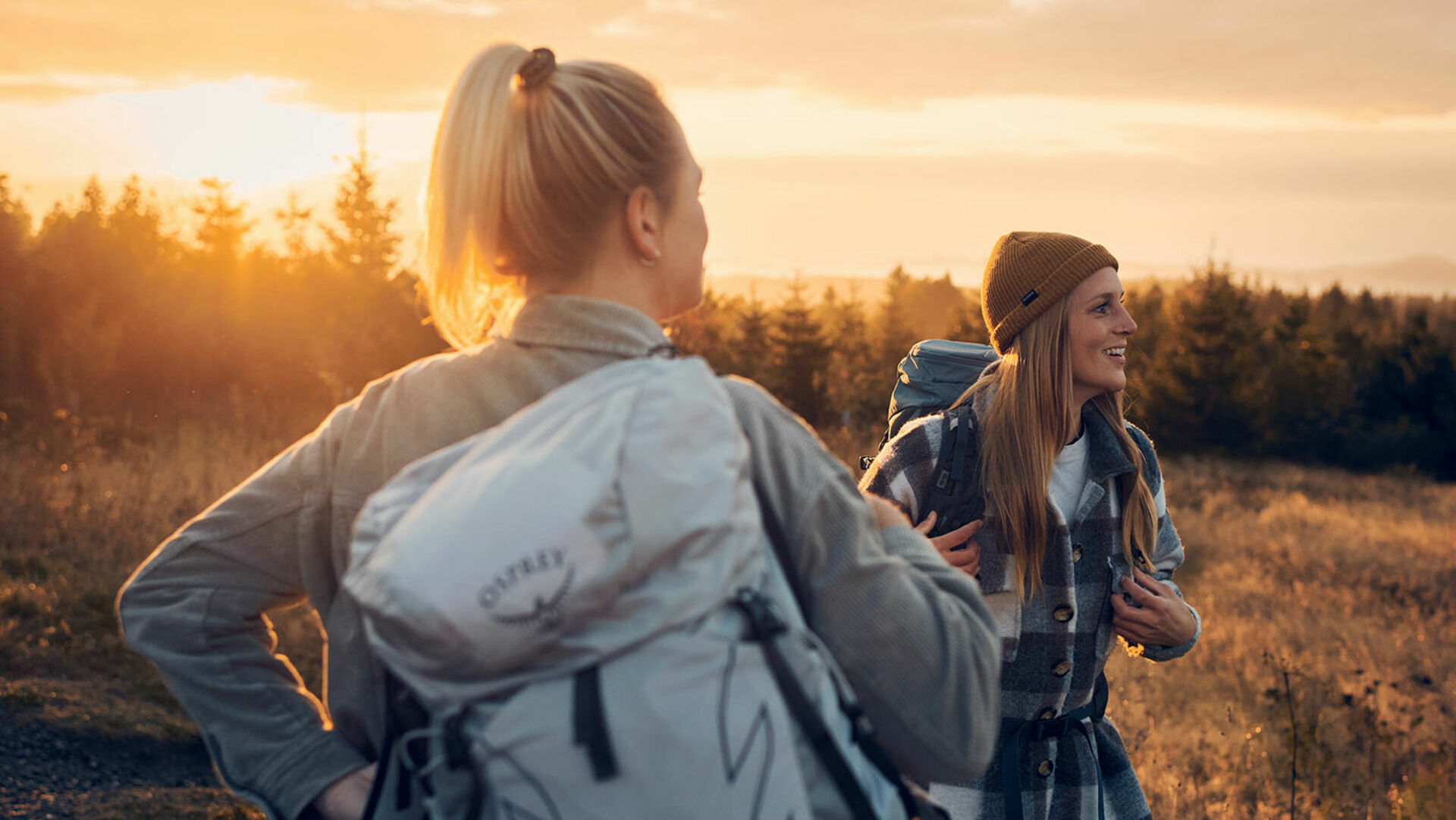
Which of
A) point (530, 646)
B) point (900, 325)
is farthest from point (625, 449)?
point (900, 325)

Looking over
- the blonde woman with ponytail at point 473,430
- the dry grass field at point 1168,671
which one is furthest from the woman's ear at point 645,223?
the dry grass field at point 1168,671

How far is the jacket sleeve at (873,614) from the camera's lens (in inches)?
46.1

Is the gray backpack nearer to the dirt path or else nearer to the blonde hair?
the blonde hair

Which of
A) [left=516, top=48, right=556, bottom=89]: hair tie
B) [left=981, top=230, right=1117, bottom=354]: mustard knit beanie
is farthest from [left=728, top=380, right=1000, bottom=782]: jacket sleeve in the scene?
[left=981, top=230, right=1117, bottom=354]: mustard knit beanie

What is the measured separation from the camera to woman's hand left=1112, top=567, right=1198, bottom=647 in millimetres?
2582

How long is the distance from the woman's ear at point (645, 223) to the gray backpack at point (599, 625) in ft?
1.05

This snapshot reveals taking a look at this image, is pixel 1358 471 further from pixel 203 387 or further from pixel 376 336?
pixel 203 387

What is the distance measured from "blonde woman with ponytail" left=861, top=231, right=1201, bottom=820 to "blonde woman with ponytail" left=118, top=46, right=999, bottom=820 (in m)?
1.37

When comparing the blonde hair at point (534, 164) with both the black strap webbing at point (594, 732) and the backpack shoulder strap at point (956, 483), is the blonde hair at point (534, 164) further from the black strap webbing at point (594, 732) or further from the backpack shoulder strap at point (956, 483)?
the backpack shoulder strap at point (956, 483)

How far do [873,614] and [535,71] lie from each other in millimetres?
761

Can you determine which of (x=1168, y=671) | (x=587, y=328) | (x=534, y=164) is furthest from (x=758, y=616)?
(x=1168, y=671)

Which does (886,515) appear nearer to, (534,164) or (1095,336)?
(534,164)

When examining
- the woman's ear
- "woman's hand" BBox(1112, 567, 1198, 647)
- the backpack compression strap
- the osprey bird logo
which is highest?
the woman's ear

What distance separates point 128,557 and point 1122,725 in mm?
6879
